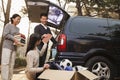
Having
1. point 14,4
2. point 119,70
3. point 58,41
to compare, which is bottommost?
point 119,70

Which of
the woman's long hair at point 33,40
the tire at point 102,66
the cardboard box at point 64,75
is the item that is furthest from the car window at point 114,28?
the cardboard box at point 64,75

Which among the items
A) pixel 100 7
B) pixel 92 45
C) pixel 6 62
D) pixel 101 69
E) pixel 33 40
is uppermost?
pixel 100 7

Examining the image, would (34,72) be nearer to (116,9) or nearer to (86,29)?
(86,29)

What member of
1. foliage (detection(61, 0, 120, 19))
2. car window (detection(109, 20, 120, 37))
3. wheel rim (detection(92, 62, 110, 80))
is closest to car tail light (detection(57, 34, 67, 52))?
wheel rim (detection(92, 62, 110, 80))

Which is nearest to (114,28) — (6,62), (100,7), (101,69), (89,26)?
(89,26)

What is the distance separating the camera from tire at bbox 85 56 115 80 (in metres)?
9.59

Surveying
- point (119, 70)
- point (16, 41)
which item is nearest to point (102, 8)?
point (119, 70)

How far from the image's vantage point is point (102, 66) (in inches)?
384

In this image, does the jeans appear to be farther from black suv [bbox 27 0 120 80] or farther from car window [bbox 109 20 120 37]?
car window [bbox 109 20 120 37]

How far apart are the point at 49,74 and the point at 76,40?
4.41 m

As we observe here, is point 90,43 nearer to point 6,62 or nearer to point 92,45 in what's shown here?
point 92,45

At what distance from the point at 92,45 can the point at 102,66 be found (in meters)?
0.58

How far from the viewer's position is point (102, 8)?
56.9 feet

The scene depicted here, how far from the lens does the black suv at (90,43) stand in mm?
9539
